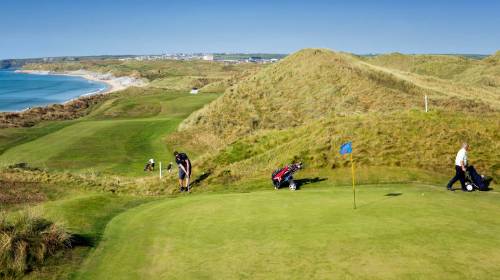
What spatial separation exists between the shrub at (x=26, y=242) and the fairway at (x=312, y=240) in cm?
107

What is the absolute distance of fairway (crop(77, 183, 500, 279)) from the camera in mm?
8695

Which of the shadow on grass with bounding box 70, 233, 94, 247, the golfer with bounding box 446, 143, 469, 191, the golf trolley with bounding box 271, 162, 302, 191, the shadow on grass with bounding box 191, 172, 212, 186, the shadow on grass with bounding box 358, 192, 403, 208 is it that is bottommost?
the shadow on grass with bounding box 191, 172, 212, 186

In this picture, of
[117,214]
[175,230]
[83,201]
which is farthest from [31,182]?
[175,230]

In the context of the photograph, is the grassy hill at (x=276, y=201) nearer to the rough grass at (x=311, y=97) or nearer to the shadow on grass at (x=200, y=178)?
the shadow on grass at (x=200, y=178)

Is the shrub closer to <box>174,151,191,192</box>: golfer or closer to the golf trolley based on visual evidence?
the golf trolley

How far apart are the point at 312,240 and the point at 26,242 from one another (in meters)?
6.79

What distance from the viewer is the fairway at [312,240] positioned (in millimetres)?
8695

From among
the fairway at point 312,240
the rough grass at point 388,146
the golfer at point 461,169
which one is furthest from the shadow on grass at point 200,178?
the golfer at point 461,169

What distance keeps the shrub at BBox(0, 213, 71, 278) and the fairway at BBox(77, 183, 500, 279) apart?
3.50 ft

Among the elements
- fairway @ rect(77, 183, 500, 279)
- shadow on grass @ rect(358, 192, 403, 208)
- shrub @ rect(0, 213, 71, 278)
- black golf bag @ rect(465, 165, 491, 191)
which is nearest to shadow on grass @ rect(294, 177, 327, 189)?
fairway @ rect(77, 183, 500, 279)

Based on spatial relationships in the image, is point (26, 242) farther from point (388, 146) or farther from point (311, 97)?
point (311, 97)

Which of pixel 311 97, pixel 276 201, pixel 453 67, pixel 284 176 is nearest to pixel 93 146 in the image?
pixel 311 97

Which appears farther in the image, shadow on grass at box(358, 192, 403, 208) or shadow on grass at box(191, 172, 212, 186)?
shadow on grass at box(191, 172, 212, 186)

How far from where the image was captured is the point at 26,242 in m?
10.9
